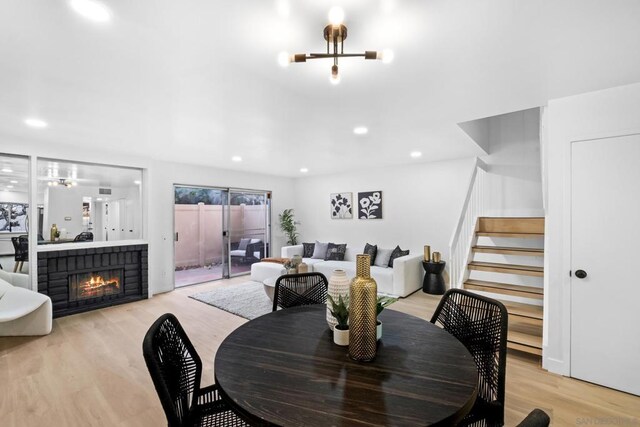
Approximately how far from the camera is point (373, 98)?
2.46 metres

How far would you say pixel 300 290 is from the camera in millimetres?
2201

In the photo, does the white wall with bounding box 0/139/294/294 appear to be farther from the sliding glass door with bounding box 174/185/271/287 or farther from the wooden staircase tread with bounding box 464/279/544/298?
the wooden staircase tread with bounding box 464/279/544/298

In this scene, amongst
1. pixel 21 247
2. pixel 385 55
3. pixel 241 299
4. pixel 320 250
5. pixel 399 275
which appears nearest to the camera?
pixel 385 55

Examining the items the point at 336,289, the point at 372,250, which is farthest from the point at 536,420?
the point at 372,250

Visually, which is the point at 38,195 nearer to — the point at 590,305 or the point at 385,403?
the point at 385,403

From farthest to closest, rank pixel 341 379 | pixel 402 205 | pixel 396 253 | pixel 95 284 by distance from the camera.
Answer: pixel 402 205 → pixel 396 253 → pixel 95 284 → pixel 341 379

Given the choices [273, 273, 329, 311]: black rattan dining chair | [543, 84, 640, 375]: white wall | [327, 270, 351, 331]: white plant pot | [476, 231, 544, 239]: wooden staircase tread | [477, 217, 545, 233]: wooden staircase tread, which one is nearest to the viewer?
[327, 270, 351, 331]: white plant pot

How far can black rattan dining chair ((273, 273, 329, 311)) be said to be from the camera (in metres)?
2.14

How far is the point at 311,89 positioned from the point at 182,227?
4460mm

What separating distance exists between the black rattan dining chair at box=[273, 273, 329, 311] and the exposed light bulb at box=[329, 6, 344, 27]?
1.56 m

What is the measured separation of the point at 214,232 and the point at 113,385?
402 centimetres

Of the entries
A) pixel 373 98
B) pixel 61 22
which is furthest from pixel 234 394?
pixel 373 98

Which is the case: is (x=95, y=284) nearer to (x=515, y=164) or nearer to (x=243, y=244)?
(x=243, y=244)

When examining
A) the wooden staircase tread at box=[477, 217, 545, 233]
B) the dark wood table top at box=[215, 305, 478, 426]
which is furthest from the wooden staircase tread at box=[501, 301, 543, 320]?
the dark wood table top at box=[215, 305, 478, 426]
